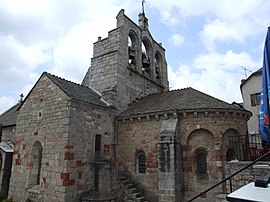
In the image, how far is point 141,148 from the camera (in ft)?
42.1

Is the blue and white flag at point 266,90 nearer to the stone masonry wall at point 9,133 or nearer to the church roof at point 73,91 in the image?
the church roof at point 73,91

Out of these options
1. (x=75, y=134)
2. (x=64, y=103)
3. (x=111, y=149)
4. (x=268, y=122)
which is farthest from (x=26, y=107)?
(x=268, y=122)

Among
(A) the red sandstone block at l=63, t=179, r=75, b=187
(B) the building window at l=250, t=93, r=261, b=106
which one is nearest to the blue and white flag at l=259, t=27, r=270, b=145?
(A) the red sandstone block at l=63, t=179, r=75, b=187

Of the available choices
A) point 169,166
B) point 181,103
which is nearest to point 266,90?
point 169,166

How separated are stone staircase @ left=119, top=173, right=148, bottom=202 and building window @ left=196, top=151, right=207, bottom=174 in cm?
337

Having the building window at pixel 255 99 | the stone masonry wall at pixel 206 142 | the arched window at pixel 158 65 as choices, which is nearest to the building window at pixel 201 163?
the stone masonry wall at pixel 206 142

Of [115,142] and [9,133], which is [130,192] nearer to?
[115,142]

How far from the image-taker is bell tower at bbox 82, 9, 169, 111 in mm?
15117

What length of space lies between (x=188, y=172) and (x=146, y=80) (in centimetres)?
851

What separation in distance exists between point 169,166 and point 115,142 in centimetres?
432

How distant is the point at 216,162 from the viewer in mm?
10828

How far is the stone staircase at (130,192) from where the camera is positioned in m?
11.7

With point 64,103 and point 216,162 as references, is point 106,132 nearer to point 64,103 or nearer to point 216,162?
point 64,103

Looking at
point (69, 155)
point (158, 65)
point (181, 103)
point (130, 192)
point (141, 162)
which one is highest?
point (158, 65)
